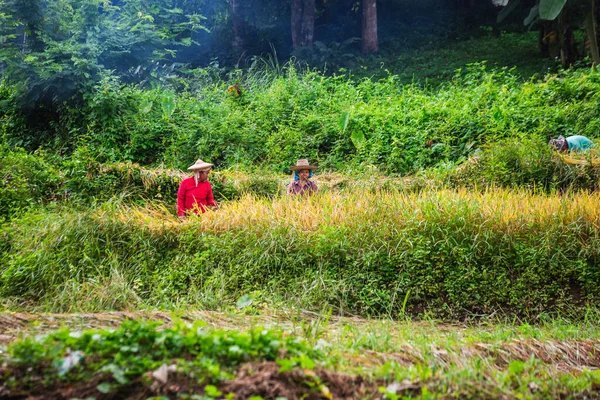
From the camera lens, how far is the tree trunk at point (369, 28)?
55.5 feet

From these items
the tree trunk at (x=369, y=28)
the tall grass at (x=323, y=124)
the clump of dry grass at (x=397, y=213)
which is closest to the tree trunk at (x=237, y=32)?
the tree trunk at (x=369, y=28)

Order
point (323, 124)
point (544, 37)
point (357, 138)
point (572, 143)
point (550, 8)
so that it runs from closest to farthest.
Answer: point (572, 143) → point (357, 138) → point (550, 8) → point (323, 124) → point (544, 37)

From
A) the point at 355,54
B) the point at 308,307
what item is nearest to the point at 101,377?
the point at 308,307

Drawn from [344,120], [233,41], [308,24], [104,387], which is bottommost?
[104,387]

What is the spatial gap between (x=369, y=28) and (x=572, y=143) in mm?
10186

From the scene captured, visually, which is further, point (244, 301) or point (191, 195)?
point (191, 195)

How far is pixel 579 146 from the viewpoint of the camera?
27.3 feet

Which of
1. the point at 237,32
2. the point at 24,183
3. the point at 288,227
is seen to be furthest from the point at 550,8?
the point at 24,183

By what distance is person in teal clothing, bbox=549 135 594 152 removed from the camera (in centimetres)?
833

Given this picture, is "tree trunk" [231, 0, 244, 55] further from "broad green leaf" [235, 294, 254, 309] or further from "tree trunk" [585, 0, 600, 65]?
"broad green leaf" [235, 294, 254, 309]

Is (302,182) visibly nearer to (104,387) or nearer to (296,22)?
(104,387)

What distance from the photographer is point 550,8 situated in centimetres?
1065

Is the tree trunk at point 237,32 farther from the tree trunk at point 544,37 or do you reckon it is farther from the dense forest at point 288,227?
the tree trunk at point 544,37

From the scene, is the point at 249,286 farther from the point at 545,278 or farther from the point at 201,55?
the point at 201,55
